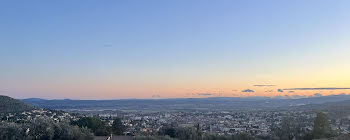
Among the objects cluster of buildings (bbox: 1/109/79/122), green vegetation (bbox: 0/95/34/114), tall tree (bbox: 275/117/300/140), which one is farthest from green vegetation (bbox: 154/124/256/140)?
green vegetation (bbox: 0/95/34/114)

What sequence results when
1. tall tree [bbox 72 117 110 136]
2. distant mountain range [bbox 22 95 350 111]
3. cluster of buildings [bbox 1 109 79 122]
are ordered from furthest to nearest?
1. distant mountain range [bbox 22 95 350 111]
2. cluster of buildings [bbox 1 109 79 122]
3. tall tree [bbox 72 117 110 136]

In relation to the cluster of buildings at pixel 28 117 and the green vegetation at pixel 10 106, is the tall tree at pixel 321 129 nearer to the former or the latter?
the cluster of buildings at pixel 28 117

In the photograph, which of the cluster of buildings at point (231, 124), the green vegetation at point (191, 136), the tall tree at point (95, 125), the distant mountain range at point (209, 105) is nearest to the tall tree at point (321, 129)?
the cluster of buildings at point (231, 124)

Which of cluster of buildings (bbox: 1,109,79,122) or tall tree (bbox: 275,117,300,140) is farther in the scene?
cluster of buildings (bbox: 1,109,79,122)

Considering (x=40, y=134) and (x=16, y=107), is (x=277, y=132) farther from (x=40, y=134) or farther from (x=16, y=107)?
(x=16, y=107)

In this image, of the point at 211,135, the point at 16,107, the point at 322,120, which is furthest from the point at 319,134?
the point at 16,107

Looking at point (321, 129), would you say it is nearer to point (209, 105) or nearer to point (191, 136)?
point (191, 136)

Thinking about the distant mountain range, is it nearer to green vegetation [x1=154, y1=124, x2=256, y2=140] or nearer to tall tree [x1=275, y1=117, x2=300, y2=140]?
tall tree [x1=275, y1=117, x2=300, y2=140]
